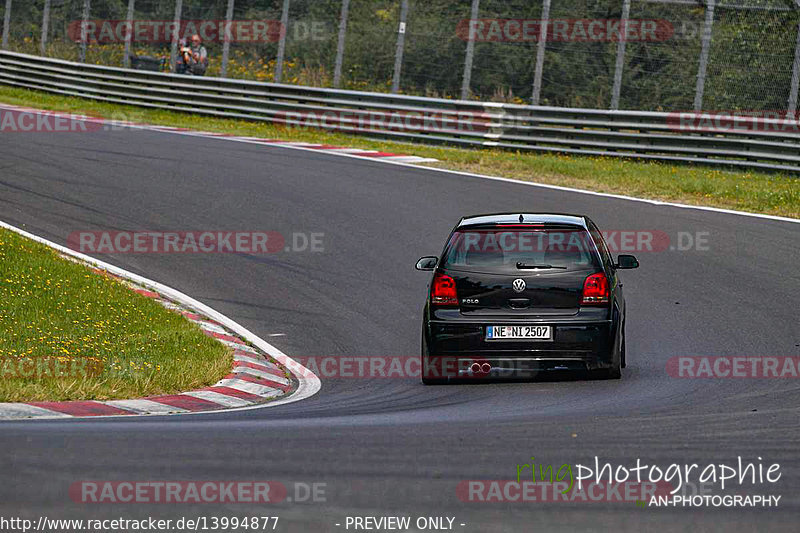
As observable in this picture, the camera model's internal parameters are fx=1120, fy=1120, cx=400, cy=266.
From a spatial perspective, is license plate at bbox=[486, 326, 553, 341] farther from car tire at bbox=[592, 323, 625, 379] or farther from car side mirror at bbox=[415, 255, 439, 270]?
car side mirror at bbox=[415, 255, 439, 270]

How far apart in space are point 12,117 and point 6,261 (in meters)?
13.9

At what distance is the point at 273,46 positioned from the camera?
29406mm

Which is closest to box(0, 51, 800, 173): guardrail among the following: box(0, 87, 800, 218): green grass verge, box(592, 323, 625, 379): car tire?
box(0, 87, 800, 218): green grass verge

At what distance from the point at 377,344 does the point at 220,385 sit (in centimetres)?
207

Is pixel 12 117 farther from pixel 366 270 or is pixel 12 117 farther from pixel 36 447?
pixel 36 447

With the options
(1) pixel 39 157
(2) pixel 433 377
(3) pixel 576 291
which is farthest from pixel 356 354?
(1) pixel 39 157

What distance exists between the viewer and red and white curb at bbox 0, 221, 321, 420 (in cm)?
841

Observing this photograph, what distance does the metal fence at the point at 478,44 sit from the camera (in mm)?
21750

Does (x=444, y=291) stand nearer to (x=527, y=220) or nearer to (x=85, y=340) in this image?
(x=527, y=220)

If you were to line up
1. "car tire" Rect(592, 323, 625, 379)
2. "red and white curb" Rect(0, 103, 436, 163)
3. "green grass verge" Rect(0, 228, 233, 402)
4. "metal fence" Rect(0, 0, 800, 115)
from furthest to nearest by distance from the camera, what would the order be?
"red and white curb" Rect(0, 103, 436, 163), "metal fence" Rect(0, 0, 800, 115), "car tire" Rect(592, 323, 625, 379), "green grass verge" Rect(0, 228, 233, 402)

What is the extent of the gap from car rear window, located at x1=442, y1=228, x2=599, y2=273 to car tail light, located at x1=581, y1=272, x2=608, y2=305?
0.43 ft
